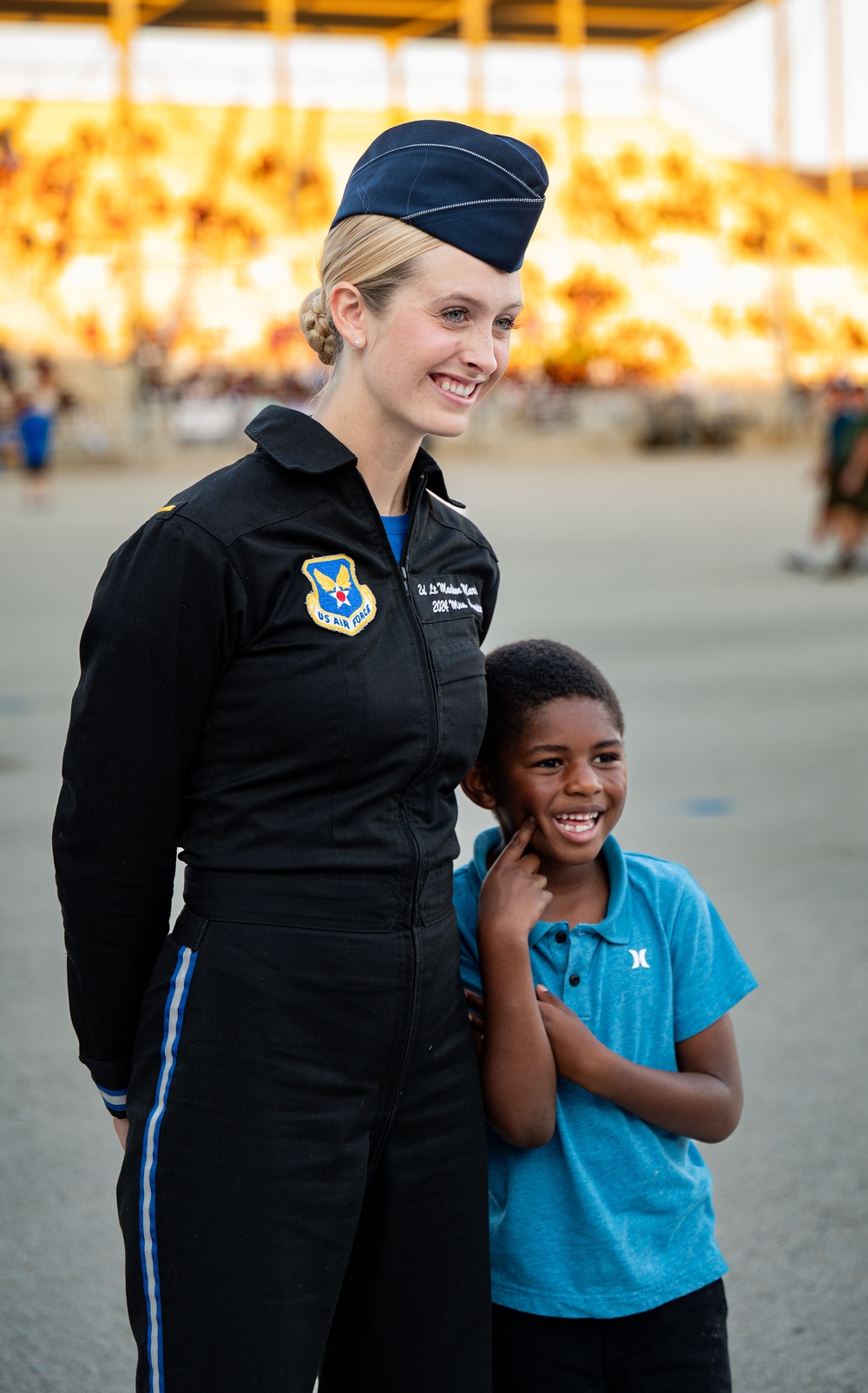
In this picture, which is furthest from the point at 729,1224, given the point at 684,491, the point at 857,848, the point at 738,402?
the point at 738,402

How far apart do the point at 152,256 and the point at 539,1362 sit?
1689 inches

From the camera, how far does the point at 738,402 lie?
4181 cm

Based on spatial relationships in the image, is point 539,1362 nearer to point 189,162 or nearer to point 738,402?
point 738,402

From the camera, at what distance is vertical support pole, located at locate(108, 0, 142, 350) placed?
38.1 metres

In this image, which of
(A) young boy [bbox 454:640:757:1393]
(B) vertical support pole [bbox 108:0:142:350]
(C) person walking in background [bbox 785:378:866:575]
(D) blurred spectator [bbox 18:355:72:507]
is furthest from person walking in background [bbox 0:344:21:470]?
(A) young boy [bbox 454:640:757:1393]

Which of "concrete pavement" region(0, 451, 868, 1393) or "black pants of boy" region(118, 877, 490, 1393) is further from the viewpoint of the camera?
"concrete pavement" region(0, 451, 868, 1393)

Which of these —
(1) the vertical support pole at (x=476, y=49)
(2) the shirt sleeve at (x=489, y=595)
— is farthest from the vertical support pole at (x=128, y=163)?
(2) the shirt sleeve at (x=489, y=595)

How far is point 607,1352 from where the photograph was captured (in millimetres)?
2084

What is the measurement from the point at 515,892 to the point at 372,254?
820 millimetres

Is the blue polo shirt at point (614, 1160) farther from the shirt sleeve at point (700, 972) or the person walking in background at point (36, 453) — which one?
the person walking in background at point (36, 453)

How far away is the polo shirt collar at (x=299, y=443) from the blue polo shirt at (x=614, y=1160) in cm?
71

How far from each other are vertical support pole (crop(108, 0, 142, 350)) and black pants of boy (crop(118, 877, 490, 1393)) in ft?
122

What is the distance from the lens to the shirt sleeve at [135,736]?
169cm

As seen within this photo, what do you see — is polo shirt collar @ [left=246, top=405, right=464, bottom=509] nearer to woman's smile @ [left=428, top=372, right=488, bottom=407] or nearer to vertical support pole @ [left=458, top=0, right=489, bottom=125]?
woman's smile @ [left=428, top=372, right=488, bottom=407]
